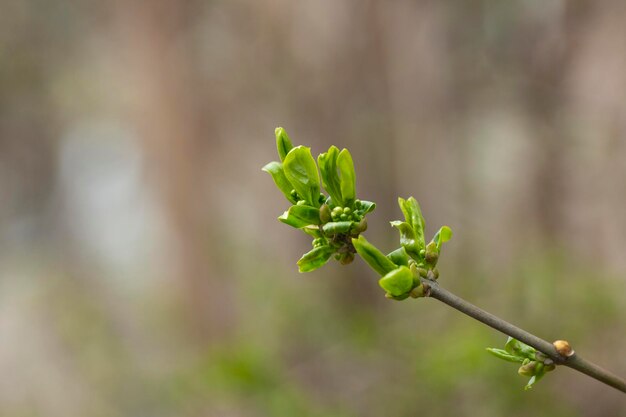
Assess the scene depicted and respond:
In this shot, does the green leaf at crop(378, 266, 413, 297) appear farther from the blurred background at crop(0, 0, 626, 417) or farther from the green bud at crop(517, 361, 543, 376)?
the blurred background at crop(0, 0, 626, 417)

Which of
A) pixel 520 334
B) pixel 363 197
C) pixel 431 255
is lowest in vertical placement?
pixel 520 334

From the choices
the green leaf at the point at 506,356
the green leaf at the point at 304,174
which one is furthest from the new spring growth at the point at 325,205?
the green leaf at the point at 506,356

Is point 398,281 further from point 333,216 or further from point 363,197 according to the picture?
point 363,197

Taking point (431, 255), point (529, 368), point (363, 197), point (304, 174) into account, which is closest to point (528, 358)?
point (529, 368)

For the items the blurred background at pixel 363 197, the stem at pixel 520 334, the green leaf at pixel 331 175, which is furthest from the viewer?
the blurred background at pixel 363 197

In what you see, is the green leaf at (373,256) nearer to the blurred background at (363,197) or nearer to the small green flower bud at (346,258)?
the small green flower bud at (346,258)

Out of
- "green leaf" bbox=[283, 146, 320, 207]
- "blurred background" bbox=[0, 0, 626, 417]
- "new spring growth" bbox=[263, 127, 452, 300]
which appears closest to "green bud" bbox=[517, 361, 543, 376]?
"new spring growth" bbox=[263, 127, 452, 300]
